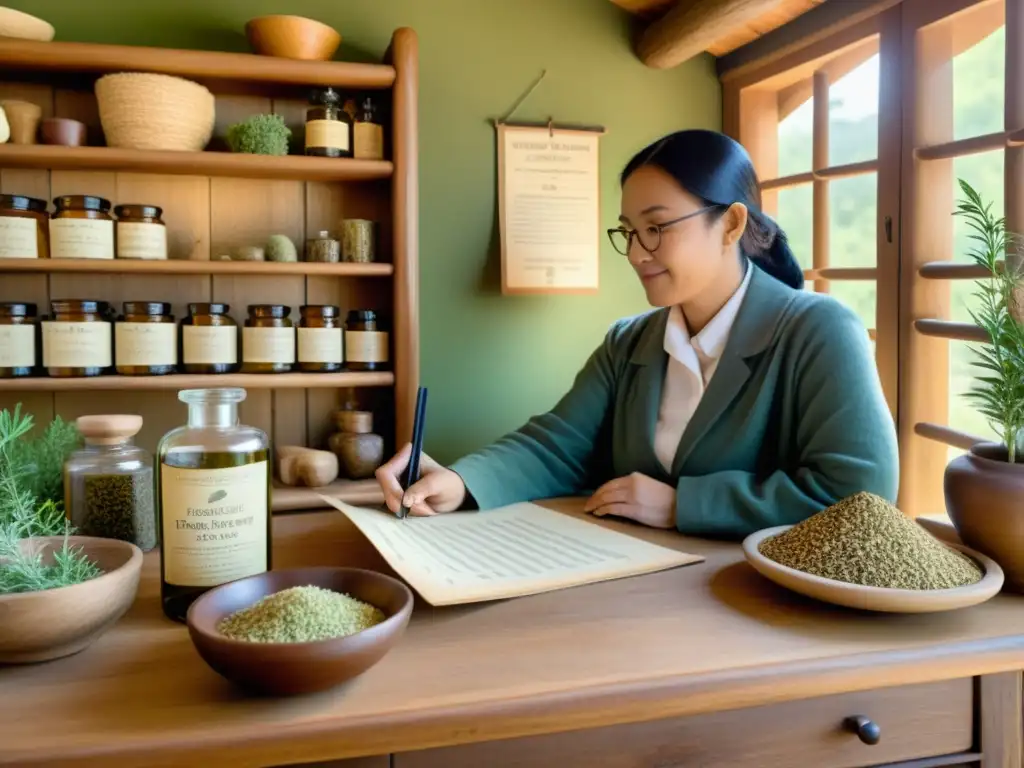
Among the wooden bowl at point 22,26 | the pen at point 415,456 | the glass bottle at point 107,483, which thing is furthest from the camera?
the wooden bowl at point 22,26

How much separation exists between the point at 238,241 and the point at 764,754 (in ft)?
6.09

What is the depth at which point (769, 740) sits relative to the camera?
72 cm

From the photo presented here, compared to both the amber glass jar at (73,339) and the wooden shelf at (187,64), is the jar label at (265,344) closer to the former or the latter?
the amber glass jar at (73,339)

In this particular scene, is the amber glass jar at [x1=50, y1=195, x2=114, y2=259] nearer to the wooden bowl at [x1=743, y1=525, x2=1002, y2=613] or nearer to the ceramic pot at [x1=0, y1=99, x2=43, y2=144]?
the ceramic pot at [x1=0, y1=99, x2=43, y2=144]

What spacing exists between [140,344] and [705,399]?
4.25 feet

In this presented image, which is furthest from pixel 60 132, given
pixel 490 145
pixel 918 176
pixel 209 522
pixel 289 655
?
pixel 918 176

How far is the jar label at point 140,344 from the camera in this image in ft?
6.29

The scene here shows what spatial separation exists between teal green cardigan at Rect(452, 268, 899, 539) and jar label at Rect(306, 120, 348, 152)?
0.87m

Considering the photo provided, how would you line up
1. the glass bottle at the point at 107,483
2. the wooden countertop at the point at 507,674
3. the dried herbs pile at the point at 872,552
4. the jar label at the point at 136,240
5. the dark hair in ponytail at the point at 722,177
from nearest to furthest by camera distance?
the wooden countertop at the point at 507,674 → the dried herbs pile at the point at 872,552 → the glass bottle at the point at 107,483 → the dark hair in ponytail at the point at 722,177 → the jar label at the point at 136,240

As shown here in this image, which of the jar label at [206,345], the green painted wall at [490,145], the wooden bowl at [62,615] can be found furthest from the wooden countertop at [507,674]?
the green painted wall at [490,145]

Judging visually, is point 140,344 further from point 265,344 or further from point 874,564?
point 874,564

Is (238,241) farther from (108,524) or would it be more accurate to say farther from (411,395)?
(108,524)

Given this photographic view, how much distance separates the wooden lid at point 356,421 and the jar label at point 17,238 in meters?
0.78

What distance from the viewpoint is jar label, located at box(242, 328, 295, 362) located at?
200 cm
